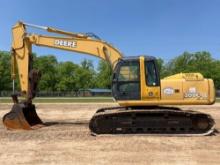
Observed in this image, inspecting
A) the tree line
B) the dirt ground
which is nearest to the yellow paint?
the dirt ground

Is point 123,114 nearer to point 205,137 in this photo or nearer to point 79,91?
point 205,137

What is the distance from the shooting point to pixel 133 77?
15695mm

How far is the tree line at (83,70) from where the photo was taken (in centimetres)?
8719

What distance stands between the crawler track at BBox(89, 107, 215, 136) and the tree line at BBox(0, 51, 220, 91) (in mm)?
66693

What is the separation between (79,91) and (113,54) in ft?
251

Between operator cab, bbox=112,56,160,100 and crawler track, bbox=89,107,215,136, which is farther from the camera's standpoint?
operator cab, bbox=112,56,160,100

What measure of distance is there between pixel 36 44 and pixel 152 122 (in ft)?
19.0

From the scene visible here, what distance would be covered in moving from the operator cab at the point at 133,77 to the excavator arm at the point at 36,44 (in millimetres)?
1564

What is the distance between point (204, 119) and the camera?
50.5ft

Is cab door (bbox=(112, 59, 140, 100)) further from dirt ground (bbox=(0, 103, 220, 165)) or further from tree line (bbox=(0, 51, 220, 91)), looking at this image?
tree line (bbox=(0, 51, 220, 91))

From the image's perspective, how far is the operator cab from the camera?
1559 cm

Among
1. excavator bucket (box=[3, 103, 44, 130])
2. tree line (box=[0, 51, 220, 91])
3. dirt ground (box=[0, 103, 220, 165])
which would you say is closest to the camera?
dirt ground (box=[0, 103, 220, 165])

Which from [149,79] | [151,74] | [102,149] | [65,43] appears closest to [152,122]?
[149,79]

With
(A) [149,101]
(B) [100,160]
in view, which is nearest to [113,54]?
(A) [149,101]
